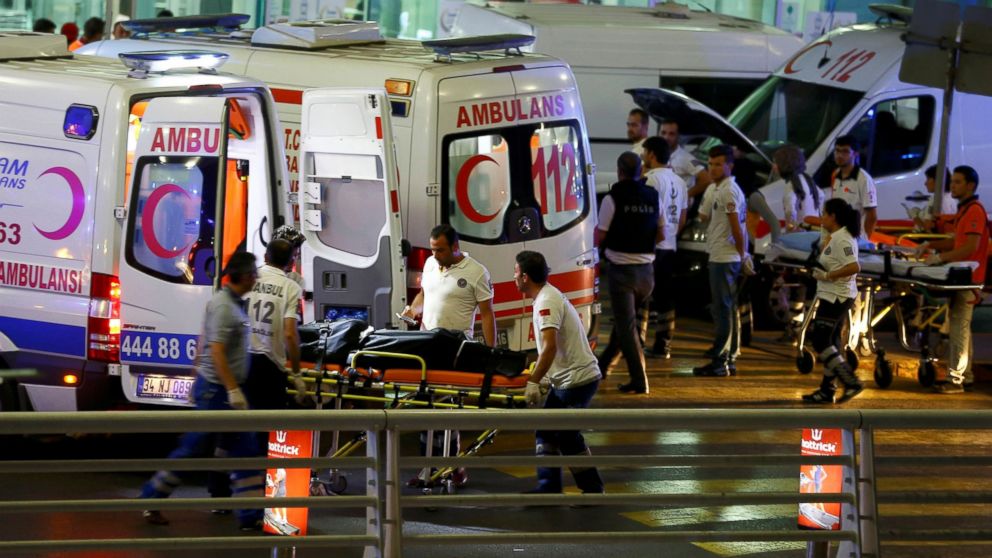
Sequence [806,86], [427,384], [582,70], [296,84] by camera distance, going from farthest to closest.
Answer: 1. [582,70]
2. [806,86]
3. [296,84]
4. [427,384]

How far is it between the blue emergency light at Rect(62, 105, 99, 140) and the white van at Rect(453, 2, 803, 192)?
361 inches

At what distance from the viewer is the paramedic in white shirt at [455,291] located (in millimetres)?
10234

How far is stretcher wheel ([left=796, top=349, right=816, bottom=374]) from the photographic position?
13914 millimetres

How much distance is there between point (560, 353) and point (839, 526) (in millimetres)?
2847

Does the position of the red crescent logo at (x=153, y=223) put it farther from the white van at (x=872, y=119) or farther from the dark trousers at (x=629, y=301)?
the white van at (x=872, y=119)

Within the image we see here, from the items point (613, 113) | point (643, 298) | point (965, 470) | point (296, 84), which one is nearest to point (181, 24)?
point (296, 84)

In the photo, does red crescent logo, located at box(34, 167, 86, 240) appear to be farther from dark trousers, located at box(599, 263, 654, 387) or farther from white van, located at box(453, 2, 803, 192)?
white van, located at box(453, 2, 803, 192)

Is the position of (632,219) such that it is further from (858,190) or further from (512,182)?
(858,190)

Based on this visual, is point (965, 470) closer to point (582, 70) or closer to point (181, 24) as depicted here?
point (181, 24)

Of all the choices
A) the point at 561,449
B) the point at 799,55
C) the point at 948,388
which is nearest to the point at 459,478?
the point at 561,449

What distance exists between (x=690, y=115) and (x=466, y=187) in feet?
16.0

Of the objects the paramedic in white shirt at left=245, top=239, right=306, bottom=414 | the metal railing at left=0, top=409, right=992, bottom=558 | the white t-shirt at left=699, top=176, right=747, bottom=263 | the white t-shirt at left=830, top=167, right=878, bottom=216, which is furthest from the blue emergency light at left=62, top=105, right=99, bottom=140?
the white t-shirt at left=830, top=167, right=878, bottom=216

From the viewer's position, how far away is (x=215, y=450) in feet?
29.6

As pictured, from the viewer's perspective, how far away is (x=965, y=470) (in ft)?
35.2
